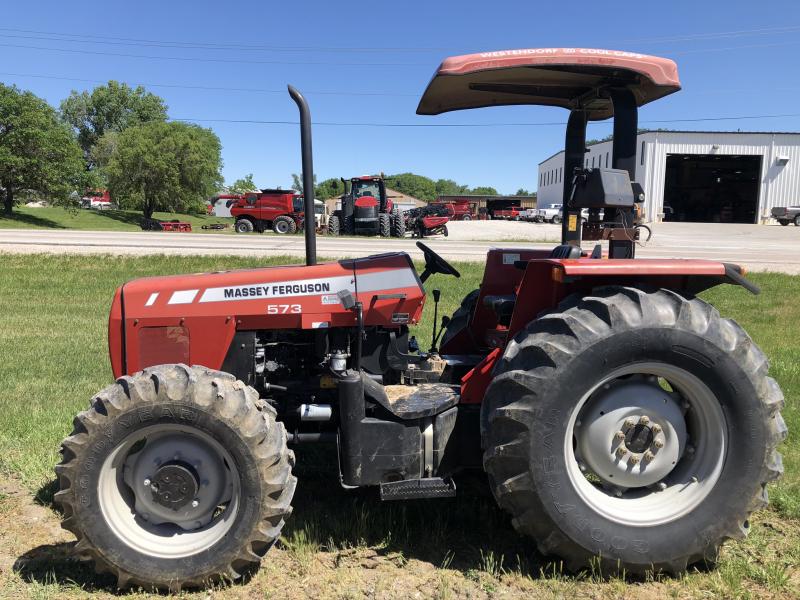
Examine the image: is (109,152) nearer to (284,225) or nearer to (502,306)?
(284,225)

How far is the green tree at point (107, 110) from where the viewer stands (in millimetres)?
71188

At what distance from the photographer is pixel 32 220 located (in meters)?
33.4

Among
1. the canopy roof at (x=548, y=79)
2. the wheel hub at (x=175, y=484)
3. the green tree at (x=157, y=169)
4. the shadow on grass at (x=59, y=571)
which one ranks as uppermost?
the green tree at (x=157, y=169)

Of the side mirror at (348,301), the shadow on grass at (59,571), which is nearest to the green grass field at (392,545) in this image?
the shadow on grass at (59,571)

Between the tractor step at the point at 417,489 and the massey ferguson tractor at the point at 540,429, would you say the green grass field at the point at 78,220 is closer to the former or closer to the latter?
the massey ferguson tractor at the point at 540,429

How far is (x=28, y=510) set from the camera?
3420 millimetres

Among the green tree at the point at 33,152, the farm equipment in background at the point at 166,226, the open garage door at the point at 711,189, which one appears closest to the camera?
the green tree at the point at 33,152

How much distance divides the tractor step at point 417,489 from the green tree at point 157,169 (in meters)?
47.1

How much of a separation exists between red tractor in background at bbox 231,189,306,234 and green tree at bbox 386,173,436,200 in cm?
10434

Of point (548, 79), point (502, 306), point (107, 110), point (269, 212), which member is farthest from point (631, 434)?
point (107, 110)

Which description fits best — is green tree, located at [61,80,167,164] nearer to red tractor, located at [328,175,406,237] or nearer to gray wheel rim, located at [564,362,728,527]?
red tractor, located at [328,175,406,237]

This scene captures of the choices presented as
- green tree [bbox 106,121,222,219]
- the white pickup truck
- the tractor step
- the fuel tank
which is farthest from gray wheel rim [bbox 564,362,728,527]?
green tree [bbox 106,121,222,219]

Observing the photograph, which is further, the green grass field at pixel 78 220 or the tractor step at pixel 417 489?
the green grass field at pixel 78 220

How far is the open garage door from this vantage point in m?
46.2
